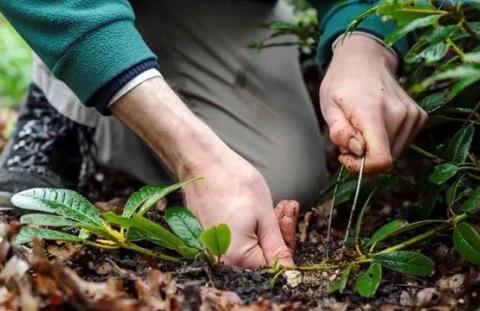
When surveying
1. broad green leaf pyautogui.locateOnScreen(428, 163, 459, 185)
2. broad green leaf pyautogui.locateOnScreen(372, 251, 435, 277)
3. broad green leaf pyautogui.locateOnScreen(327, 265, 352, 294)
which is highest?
broad green leaf pyautogui.locateOnScreen(428, 163, 459, 185)

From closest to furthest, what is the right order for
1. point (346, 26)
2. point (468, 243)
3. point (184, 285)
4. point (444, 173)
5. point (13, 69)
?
point (184, 285) < point (468, 243) < point (444, 173) < point (346, 26) < point (13, 69)

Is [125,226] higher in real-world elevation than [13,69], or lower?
higher

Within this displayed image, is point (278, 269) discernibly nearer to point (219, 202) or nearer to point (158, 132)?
point (219, 202)

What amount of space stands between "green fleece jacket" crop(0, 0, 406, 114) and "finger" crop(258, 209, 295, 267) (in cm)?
35

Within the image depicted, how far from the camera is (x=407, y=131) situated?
1.36m

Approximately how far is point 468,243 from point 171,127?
53 cm

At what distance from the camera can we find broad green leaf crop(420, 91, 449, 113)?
134 centimetres

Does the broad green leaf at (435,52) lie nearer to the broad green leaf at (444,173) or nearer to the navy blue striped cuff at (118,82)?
the broad green leaf at (444,173)

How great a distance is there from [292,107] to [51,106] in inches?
26.1

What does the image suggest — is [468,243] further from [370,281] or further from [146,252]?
[146,252]

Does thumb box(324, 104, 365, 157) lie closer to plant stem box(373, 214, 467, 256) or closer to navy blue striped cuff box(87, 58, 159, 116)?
plant stem box(373, 214, 467, 256)

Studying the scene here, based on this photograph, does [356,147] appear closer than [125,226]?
No

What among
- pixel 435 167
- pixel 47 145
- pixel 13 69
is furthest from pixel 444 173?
pixel 13 69

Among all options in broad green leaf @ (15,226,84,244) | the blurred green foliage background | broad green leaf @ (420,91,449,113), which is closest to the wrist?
broad green leaf @ (420,91,449,113)
